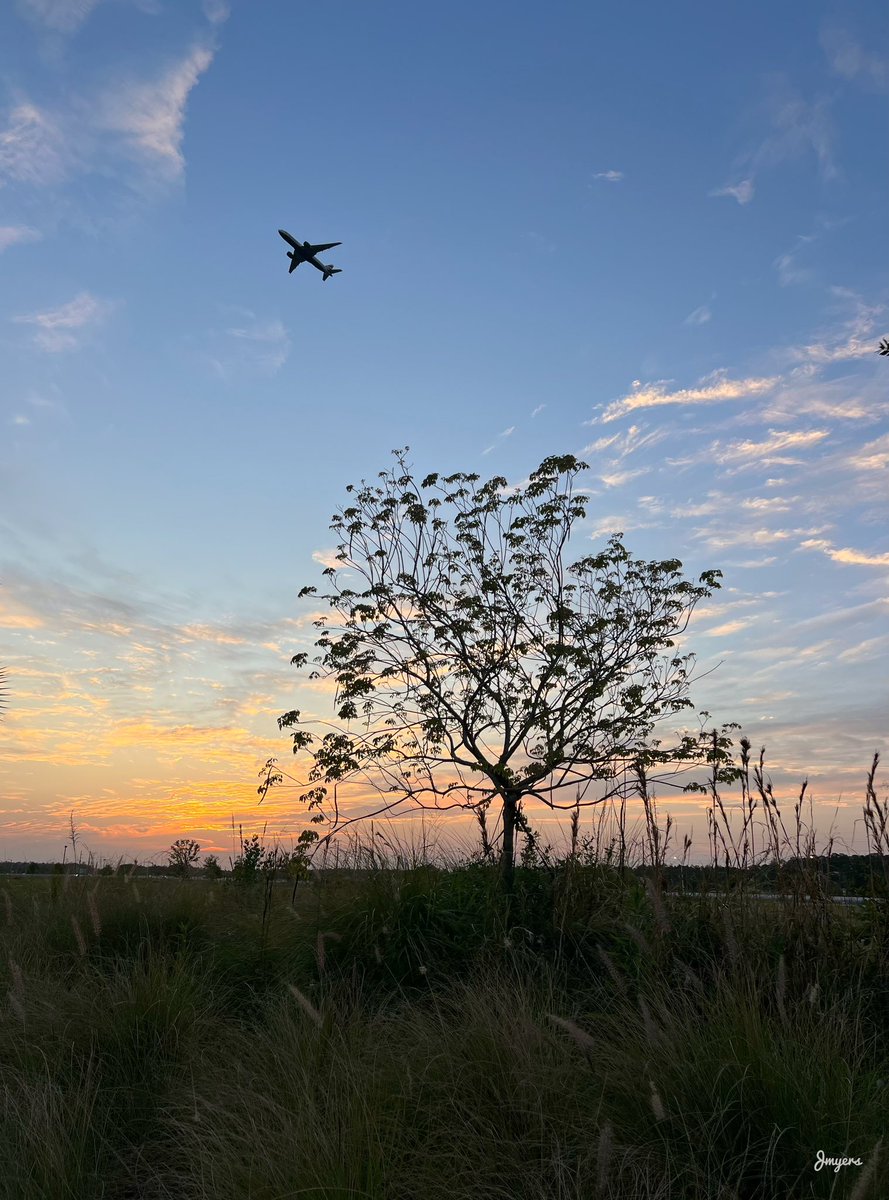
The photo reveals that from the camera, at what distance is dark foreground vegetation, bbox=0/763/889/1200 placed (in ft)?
14.2

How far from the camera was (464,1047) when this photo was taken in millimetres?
5477

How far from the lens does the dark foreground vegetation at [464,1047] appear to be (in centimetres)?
432

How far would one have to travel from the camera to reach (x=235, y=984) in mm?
8820

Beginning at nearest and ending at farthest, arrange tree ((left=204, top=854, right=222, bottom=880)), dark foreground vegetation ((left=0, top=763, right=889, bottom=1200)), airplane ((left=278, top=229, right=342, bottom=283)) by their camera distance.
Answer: dark foreground vegetation ((left=0, top=763, right=889, bottom=1200)) < tree ((left=204, top=854, right=222, bottom=880)) < airplane ((left=278, top=229, right=342, bottom=283))

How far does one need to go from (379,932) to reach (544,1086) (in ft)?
12.8

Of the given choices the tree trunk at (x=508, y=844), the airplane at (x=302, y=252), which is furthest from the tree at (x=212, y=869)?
the airplane at (x=302, y=252)

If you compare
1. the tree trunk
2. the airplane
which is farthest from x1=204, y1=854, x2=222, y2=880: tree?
the airplane

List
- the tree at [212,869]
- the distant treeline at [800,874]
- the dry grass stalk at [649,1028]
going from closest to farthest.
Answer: the dry grass stalk at [649,1028]
the distant treeline at [800,874]
the tree at [212,869]
